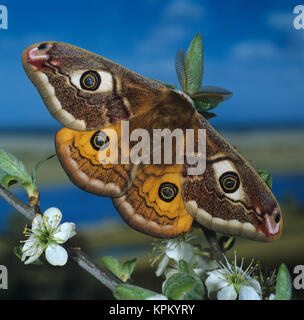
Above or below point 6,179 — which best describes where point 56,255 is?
below

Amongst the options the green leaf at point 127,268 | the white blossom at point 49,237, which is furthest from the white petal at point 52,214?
the green leaf at point 127,268

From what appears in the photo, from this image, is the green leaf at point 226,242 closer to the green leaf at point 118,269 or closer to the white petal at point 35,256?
the green leaf at point 118,269

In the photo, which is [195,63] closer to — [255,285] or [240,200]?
[240,200]

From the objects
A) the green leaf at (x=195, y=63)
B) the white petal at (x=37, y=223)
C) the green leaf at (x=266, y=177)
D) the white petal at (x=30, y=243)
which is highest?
the green leaf at (x=195, y=63)

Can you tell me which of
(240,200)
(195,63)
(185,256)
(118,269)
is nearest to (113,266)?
(118,269)

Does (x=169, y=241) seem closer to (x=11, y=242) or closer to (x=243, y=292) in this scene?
(x=243, y=292)

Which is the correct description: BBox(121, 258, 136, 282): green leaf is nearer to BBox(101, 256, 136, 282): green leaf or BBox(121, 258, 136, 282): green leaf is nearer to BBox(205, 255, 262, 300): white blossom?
BBox(101, 256, 136, 282): green leaf
